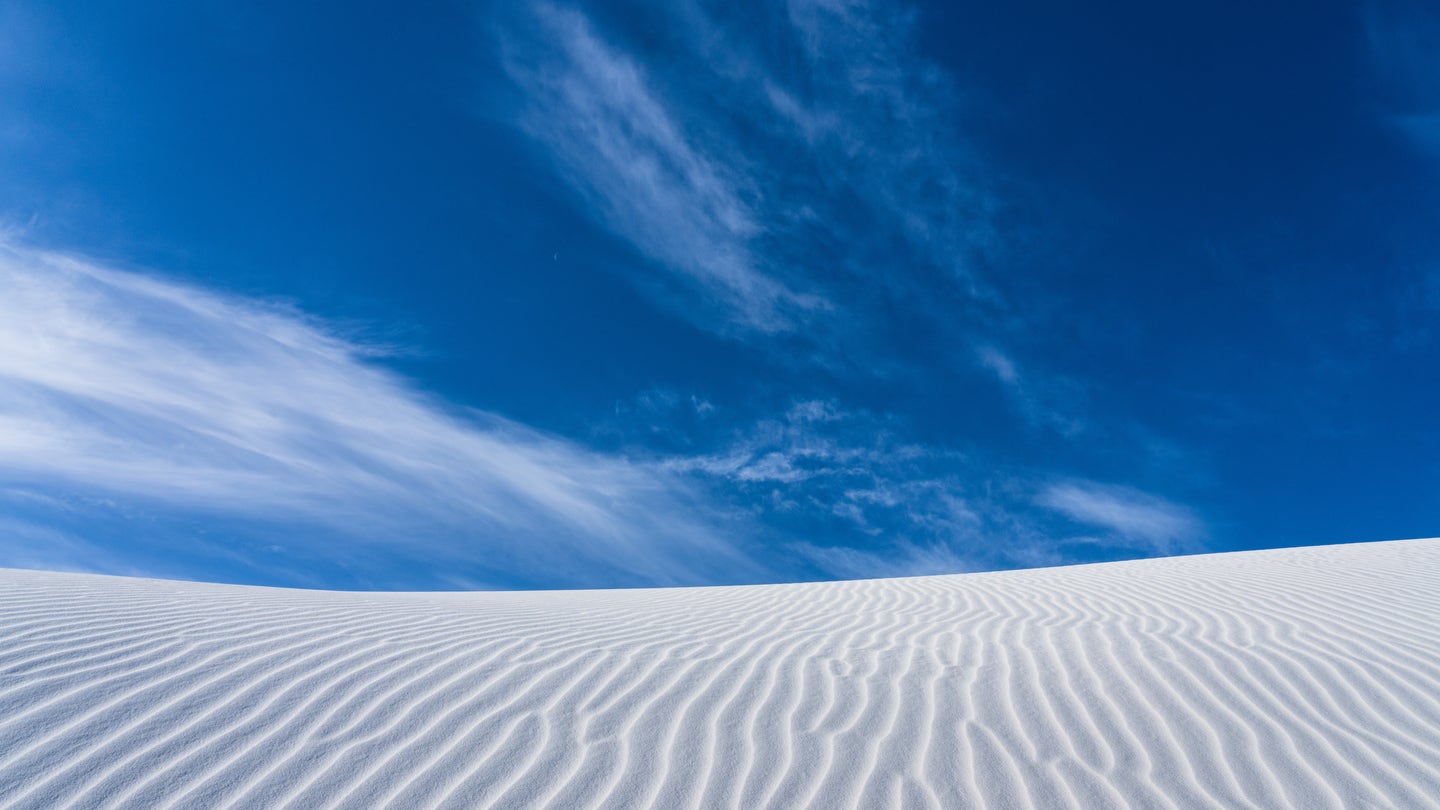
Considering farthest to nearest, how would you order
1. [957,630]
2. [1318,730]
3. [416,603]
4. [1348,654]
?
[416,603] < [957,630] < [1348,654] < [1318,730]

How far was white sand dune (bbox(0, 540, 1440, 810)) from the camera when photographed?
9.56 ft

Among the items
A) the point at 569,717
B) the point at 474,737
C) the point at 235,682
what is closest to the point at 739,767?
the point at 569,717

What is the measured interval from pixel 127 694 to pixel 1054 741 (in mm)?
4242

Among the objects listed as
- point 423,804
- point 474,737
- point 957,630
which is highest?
point 957,630

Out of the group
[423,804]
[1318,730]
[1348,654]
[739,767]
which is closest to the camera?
[423,804]

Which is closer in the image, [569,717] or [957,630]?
[569,717]

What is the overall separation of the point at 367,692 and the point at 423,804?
44.7 inches

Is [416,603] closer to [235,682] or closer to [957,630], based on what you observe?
[235,682]

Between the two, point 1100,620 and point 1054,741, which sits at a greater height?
point 1100,620

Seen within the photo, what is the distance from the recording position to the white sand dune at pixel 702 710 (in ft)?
9.56

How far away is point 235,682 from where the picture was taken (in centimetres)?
374

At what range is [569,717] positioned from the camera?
3512 millimetres

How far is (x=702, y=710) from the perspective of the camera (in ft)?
11.9

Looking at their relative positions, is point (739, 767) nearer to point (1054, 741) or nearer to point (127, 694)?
point (1054, 741)
